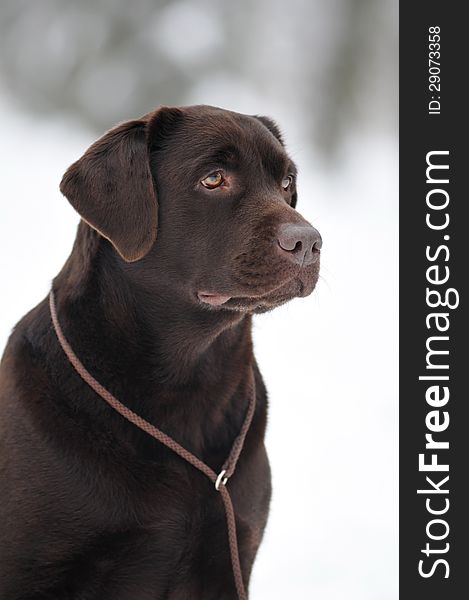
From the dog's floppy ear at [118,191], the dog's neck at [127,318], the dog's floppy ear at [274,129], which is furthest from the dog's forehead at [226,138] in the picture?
the dog's neck at [127,318]

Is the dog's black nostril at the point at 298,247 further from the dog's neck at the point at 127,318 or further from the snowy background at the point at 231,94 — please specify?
the snowy background at the point at 231,94

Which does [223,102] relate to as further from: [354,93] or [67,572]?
[67,572]

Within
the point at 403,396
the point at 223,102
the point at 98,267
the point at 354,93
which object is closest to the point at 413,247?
the point at 403,396

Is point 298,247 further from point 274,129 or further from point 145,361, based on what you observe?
point 274,129

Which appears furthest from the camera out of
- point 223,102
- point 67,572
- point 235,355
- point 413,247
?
point 223,102

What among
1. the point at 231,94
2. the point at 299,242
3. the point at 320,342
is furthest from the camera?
the point at 231,94

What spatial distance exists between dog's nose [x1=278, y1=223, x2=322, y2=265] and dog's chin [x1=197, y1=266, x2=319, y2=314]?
0.05m

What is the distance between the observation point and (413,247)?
4980mm

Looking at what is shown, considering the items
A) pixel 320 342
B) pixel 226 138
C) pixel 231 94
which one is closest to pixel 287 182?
pixel 226 138

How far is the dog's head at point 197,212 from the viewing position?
271 cm

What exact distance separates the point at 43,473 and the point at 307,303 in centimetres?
504

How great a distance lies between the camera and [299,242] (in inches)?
105

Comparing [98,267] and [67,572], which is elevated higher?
[98,267]

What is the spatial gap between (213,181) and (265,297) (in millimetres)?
370
